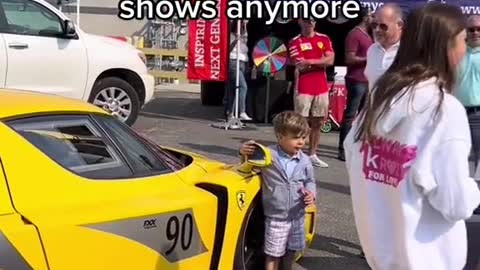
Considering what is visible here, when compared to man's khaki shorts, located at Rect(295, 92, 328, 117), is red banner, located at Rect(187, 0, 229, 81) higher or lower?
higher

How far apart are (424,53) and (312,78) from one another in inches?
232

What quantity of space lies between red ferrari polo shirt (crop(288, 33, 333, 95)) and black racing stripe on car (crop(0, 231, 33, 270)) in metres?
5.58

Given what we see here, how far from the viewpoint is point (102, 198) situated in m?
3.26

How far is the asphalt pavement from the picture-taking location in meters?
5.44

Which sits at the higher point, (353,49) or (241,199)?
(353,49)

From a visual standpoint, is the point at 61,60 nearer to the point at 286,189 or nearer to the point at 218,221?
the point at 286,189

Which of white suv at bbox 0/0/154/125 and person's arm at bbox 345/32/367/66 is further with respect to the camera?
white suv at bbox 0/0/154/125

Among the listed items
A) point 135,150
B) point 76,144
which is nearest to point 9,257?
point 76,144

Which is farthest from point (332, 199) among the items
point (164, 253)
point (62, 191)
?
point (62, 191)

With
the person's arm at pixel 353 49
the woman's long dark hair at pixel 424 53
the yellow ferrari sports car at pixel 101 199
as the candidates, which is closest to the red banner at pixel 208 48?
the person's arm at pixel 353 49

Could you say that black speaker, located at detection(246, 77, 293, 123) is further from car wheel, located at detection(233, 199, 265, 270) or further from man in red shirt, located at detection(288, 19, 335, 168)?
car wheel, located at detection(233, 199, 265, 270)

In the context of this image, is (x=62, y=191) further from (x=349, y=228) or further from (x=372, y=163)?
(x=349, y=228)

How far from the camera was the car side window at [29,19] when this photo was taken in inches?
357

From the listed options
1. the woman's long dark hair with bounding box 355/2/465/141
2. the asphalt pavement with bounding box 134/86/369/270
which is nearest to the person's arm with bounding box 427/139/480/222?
the woman's long dark hair with bounding box 355/2/465/141
